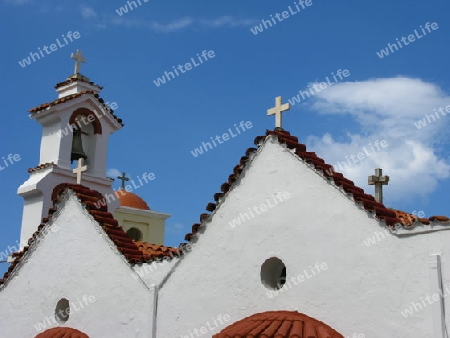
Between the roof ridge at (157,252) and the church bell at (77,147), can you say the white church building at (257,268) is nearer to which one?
the roof ridge at (157,252)

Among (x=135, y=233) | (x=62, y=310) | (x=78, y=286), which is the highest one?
(x=135, y=233)

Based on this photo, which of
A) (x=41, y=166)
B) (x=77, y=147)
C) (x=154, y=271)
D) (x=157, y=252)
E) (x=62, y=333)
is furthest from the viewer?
(x=77, y=147)

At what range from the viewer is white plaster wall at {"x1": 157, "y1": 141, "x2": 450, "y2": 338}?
23.6ft

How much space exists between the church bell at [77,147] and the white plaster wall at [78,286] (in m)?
4.07

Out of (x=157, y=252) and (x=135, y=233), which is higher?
(x=135, y=233)

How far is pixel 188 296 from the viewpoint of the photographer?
9.20 m

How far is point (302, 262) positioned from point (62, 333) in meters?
4.40

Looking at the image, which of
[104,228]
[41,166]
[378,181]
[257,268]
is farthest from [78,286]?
[378,181]

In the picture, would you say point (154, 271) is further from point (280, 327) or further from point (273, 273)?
point (280, 327)

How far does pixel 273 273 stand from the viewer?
858cm

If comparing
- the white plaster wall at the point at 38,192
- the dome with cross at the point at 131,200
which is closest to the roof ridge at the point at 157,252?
the white plaster wall at the point at 38,192

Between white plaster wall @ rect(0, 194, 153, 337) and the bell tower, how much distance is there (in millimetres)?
2944

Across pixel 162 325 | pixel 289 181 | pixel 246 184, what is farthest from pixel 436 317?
pixel 162 325

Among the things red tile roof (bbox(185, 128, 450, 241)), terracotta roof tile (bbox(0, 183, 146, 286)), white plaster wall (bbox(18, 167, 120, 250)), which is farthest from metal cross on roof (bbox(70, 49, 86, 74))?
red tile roof (bbox(185, 128, 450, 241))
